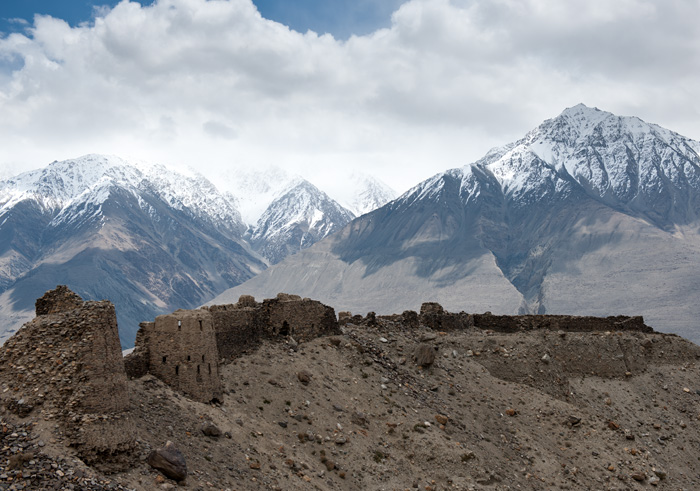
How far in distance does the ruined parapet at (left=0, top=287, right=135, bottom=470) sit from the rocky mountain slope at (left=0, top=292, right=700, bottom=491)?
0.07 m

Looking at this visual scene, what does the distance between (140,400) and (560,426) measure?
2090cm

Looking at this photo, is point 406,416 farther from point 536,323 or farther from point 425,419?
point 536,323

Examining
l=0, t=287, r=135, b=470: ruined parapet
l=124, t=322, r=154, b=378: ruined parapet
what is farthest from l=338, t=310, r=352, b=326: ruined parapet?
l=0, t=287, r=135, b=470: ruined parapet

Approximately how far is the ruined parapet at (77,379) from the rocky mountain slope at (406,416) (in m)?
0.07

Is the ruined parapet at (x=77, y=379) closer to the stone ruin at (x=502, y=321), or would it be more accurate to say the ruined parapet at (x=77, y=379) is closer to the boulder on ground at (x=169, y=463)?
the boulder on ground at (x=169, y=463)

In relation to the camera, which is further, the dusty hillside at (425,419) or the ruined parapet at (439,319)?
the ruined parapet at (439,319)

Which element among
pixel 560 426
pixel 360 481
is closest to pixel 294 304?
pixel 360 481

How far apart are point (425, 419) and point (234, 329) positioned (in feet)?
27.7

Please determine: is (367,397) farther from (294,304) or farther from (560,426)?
(560,426)

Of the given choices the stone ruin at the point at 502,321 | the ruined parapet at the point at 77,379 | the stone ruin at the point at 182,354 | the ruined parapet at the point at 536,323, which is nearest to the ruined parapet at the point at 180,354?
the stone ruin at the point at 182,354

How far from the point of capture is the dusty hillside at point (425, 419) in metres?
24.6

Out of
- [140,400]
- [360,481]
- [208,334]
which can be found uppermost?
[208,334]

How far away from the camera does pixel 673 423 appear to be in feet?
140

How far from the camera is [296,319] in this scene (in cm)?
3753
